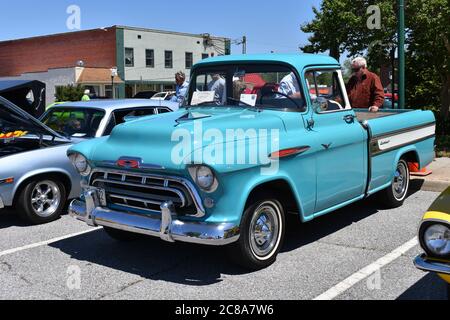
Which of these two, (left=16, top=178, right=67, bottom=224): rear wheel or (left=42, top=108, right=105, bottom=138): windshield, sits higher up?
(left=42, top=108, right=105, bottom=138): windshield

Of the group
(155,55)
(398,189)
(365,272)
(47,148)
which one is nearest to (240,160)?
(365,272)

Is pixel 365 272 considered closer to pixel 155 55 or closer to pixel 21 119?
pixel 21 119

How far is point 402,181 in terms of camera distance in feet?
22.5

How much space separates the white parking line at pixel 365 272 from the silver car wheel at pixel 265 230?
70cm

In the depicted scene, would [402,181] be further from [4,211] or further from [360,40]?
[360,40]

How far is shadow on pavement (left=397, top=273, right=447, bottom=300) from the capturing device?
392 cm

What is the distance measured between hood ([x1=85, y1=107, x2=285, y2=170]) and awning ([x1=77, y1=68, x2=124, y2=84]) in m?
35.7

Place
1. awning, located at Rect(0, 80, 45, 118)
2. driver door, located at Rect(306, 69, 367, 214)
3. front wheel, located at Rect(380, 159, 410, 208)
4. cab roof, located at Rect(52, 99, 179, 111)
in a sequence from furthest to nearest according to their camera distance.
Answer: awning, located at Rect(0, 80, 45, 118) < cab roof, located at Rect(52, 99, 179, 111) < front wheel, located at Rect(380, 159, 410, 208) < driver door, located at Rect(306, 69, 367, 214)

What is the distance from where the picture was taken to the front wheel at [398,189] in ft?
21.5

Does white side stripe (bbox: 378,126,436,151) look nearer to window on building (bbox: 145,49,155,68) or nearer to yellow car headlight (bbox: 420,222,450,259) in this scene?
yellow car headlight (bbox: 420,222,450,259)

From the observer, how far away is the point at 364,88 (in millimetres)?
8000

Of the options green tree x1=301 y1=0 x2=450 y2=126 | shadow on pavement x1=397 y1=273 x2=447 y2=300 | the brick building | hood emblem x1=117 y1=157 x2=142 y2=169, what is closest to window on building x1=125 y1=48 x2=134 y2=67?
the brick building

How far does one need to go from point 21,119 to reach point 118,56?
34.6 meters

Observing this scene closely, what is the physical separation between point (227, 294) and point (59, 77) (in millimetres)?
39234
